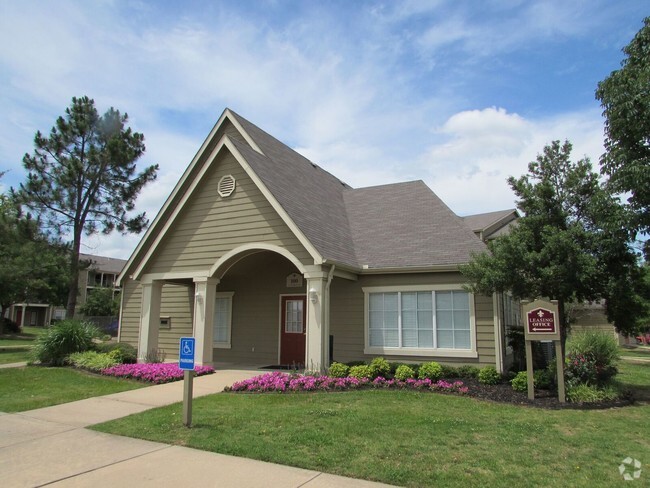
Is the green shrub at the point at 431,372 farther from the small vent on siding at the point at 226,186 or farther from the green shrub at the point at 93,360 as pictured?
the green shrub at the point at 93,360

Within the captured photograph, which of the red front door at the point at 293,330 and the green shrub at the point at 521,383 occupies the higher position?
the red front door at the point at 293,330

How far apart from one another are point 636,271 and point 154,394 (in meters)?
11.1

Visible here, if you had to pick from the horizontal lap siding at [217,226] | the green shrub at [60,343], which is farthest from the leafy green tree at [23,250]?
the horizontal lap siding at [217,226]

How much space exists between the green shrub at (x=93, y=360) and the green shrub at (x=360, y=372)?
7049mm

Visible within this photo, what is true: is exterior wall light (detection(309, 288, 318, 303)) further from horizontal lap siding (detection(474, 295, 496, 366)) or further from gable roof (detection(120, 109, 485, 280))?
horizontal lap siding (detection(474, 295, 496, 366))

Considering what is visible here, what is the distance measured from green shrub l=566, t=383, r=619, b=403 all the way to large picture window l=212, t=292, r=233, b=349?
10.7 metres

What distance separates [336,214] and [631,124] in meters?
9.01

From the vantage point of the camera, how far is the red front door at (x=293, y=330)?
1534cm

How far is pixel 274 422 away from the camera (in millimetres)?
7645

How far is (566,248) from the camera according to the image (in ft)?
33.2

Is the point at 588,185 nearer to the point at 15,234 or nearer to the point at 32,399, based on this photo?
the point at 32,399

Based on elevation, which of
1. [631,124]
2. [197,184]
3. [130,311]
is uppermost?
[631,124]

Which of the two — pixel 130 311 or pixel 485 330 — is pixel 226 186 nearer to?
pixel 485 330

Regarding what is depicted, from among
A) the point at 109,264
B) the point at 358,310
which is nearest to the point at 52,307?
the point at 109,264
